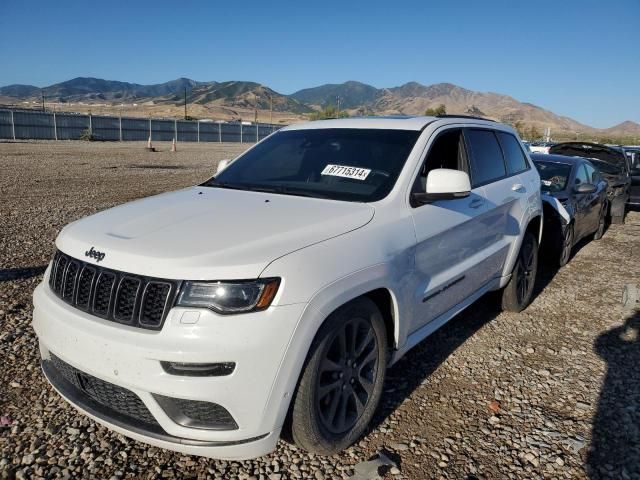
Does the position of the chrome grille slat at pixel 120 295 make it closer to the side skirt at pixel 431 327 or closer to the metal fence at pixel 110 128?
the side skirt at pixel 431 327

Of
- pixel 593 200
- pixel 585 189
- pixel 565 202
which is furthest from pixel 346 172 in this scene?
pixel 593 200

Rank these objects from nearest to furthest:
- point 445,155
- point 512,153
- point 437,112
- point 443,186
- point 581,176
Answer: point 443,186 < point 445,155 < point 512,153 < point 581,176 < point 437,112

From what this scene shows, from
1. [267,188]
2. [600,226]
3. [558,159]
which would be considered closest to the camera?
[267,188]

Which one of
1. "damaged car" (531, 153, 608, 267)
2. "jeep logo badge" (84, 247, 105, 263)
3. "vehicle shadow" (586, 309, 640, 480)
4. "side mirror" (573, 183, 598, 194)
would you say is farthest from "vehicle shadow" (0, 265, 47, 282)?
"side mirror" (573, 183, 598, 194)

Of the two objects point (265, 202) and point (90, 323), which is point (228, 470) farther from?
point (265, 202)

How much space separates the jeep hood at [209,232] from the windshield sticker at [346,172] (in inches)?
14.6

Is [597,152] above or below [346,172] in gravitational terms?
above

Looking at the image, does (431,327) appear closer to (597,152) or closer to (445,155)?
(445,155)

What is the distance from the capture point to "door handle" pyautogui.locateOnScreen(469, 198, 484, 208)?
3725 millimetres

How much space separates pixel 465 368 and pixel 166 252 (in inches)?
99.8

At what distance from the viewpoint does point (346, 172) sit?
3389 millimetres

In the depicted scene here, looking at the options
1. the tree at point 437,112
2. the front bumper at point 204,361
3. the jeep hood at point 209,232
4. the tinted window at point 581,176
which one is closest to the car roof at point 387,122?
the tree at point 437,112

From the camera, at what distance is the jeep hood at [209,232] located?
87.0 inches

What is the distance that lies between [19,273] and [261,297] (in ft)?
14.4
